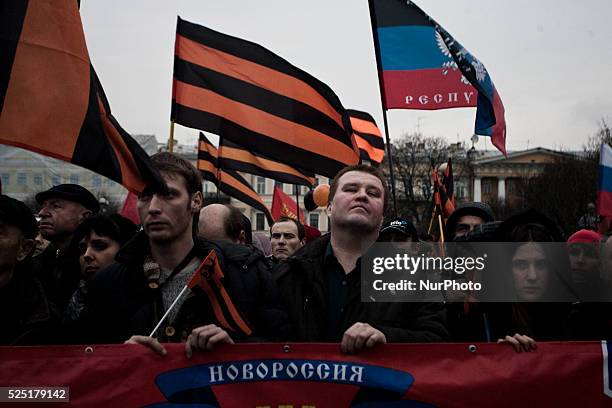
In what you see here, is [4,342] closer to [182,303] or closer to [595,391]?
[182,303]

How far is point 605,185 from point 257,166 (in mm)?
3441

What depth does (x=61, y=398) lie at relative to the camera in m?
3.06

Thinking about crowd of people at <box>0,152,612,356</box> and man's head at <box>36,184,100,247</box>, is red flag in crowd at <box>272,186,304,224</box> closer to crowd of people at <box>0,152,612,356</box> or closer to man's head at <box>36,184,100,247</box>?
man's head at <box>36,184,100,247</box>

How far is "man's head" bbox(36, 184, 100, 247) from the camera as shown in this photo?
→ 5254mm

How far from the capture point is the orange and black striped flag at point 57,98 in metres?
3.19

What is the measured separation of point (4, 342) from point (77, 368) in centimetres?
36

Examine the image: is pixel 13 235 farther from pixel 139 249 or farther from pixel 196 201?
pixel 196 201

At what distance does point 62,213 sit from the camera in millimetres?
5289

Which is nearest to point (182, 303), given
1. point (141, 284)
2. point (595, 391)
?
point (141, 284)

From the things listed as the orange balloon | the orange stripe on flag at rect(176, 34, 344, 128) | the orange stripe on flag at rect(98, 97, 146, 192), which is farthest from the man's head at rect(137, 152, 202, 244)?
the orange balloon

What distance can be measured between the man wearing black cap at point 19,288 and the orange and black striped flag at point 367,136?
7647 millimetres

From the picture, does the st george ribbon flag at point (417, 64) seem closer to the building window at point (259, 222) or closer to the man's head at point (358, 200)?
the man's head at point (358, 200)

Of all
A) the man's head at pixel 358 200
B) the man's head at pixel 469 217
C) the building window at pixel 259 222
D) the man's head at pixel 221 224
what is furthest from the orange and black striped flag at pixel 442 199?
the building window at pixel 259 222

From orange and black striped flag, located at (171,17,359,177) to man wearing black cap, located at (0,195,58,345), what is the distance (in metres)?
3.02
